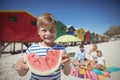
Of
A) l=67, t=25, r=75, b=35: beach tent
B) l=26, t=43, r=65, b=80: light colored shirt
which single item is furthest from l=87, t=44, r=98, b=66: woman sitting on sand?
l=26, t=43, r=65, b=80: light colored shirt

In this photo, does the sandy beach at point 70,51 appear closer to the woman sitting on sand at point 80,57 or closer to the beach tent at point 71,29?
the woman sitting on sand at point 80,57

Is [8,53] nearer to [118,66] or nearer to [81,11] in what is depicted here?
[81,11]

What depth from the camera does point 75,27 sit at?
243 centimetres

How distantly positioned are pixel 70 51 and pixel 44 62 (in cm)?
39

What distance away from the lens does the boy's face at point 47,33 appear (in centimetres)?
210

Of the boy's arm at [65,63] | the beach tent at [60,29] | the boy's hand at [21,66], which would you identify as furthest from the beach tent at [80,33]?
the boy's hand at [21,66]

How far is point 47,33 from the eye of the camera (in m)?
2.11

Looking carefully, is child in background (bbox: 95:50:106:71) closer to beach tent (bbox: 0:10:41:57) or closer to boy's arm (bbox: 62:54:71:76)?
boy's arm (bbox: 62:54:71:76)

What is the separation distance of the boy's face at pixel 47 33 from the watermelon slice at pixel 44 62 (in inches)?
4.7

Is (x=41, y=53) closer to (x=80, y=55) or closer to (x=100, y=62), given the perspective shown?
(x=80, y=55)

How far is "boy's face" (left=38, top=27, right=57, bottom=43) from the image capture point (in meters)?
2.10

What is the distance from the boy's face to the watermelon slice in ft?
0.39

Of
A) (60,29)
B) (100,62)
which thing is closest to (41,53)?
(60,29)

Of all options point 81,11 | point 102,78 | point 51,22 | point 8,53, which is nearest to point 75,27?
point 81,11
